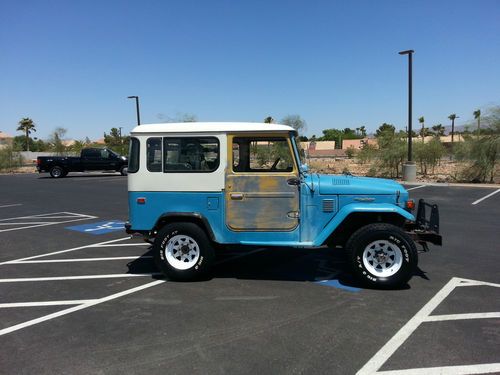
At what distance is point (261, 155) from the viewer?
592 centimetres

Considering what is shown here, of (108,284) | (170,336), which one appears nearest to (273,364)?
(170,336)

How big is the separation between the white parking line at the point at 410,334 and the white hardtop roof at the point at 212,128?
9.22 feet

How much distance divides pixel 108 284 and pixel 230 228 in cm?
190

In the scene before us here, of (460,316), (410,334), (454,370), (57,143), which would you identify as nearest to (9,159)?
(57,143)

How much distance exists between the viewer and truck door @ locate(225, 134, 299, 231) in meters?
5.40

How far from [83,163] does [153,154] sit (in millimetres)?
24687

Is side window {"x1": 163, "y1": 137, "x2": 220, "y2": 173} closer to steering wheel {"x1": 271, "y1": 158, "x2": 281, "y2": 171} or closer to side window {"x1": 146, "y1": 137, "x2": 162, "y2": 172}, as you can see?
side window {"x1": 146, "y1": 137, "x2": 162, "y2": 172}

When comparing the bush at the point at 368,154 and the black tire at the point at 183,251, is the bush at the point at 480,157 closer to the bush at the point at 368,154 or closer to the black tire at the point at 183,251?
the bush at the point at 368,154

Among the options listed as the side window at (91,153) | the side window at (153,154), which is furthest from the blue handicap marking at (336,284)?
the side window at (91,153)

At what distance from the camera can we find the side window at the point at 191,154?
5484mm

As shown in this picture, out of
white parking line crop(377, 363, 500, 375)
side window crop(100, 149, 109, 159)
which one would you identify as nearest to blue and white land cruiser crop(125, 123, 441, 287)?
white parking line crop(377, 363, 500, 375)

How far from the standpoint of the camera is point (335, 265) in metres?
6.29

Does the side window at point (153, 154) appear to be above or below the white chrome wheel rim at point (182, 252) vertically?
above

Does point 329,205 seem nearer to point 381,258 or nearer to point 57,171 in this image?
point 381,258
